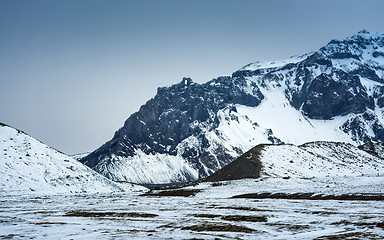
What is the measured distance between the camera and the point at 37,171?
81125 mm

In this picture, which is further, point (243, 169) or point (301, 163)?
point (301, 163)

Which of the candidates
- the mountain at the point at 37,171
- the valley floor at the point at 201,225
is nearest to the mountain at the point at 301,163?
the mountain at the point at 37,171

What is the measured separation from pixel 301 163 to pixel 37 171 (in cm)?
8544

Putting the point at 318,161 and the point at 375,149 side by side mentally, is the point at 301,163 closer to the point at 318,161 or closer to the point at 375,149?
the point at 318,161

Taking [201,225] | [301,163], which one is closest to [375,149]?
[301,163]

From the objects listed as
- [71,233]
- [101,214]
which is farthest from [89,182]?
[71,233]

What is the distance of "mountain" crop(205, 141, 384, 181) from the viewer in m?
123

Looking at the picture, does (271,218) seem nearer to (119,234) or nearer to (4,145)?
(119,234)

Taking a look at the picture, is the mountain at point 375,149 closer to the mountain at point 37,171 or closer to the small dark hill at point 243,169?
the small dark hill at point 243,169

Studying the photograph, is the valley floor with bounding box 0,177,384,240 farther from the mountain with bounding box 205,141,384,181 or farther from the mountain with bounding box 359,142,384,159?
the mountain with bounding box 359,142,384,159

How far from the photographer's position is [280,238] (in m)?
28.0

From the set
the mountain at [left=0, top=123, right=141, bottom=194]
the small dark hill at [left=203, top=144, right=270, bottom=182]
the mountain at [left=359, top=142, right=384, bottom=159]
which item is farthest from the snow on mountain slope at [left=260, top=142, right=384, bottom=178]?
the mountain at [left=0, top=123, right=141, bottom=194]

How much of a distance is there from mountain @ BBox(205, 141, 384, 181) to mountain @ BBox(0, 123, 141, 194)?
45.0 metres

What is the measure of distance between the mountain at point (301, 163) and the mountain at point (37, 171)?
45.0 metres
